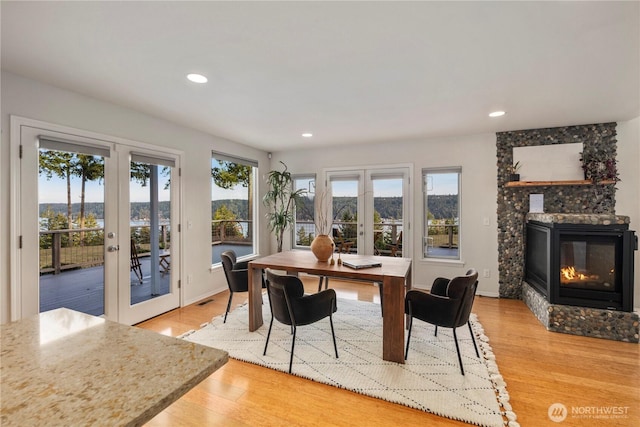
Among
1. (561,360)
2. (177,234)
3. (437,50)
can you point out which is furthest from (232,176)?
(561,360)

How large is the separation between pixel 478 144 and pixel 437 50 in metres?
2.74

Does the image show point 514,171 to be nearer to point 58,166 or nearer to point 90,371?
point 90,371

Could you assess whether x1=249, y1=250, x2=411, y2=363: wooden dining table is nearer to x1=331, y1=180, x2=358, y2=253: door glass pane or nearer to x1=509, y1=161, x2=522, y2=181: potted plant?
x1=331, y1=180, x2=358, y2=253: door glass pane

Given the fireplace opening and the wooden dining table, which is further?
the fireplace opening

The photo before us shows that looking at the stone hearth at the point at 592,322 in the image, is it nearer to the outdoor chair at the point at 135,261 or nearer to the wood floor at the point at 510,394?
the wood floor at the point at 510,394

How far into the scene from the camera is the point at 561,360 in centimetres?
255

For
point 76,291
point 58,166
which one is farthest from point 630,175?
point 76,291

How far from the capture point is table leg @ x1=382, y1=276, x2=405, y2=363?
2463 mm

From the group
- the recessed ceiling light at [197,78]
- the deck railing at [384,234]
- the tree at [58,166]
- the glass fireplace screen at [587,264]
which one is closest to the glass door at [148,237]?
the tree at [58,166]

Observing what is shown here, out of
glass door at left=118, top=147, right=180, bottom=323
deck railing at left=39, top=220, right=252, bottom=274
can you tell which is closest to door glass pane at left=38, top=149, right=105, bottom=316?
deck railing at left=39, top=220, right=252, bottom=274

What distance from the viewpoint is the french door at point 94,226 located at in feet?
8.16

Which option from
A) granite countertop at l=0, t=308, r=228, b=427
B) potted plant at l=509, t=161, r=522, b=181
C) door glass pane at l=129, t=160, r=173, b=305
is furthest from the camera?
potted plant at l=509, t=161, r=522, b=181

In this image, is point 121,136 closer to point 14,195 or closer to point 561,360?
point 14,195

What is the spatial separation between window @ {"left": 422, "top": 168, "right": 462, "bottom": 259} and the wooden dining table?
1.70m
